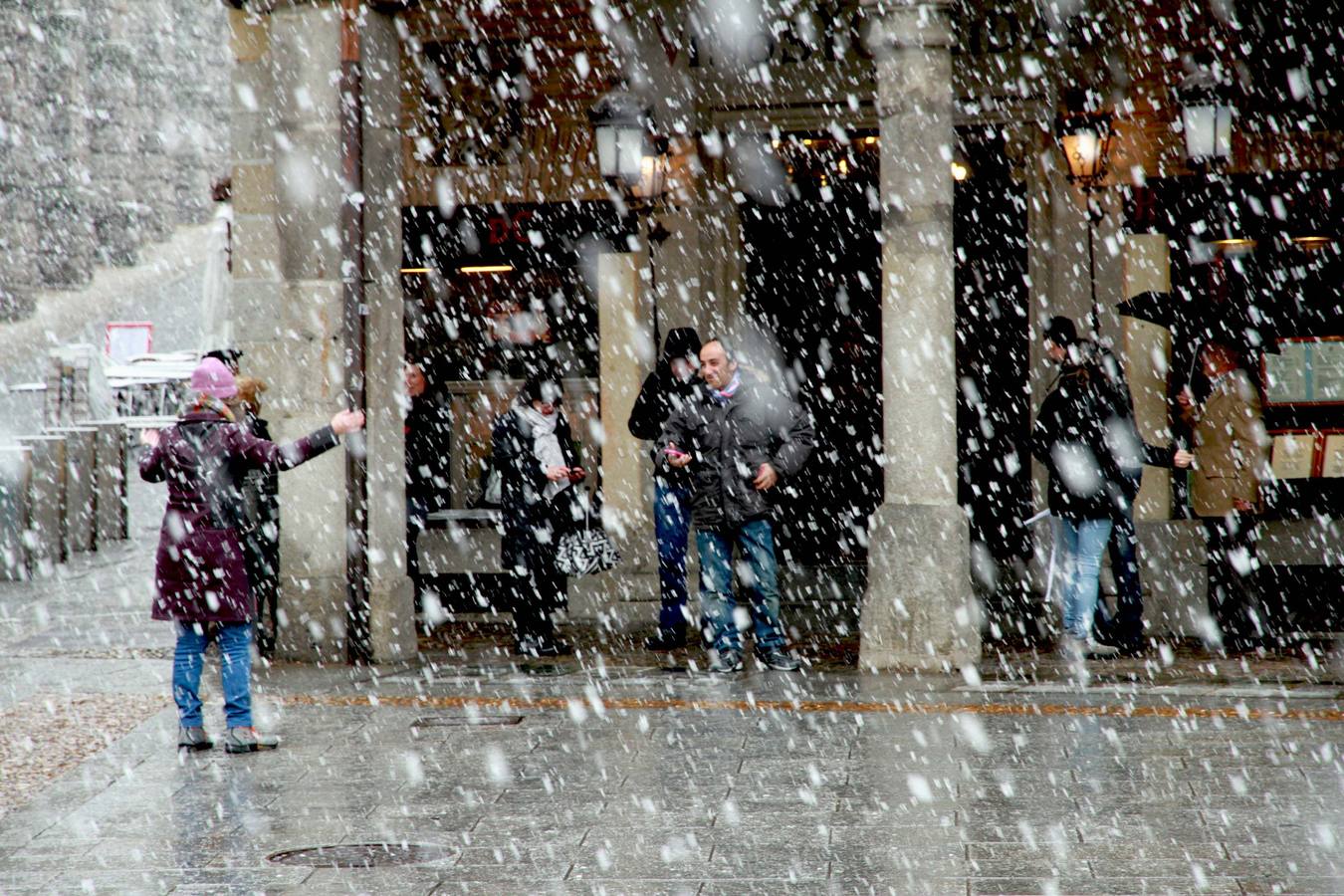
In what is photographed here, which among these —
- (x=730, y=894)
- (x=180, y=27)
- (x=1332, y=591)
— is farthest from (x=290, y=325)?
(x=180, y=27)

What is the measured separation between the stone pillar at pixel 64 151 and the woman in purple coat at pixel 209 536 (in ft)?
114

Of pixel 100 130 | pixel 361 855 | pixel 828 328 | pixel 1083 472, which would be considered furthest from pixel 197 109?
pixel 361 855

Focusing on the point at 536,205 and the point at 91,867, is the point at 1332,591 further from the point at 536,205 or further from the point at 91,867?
the point at 91,867

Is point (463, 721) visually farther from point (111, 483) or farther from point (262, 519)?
point (111, 483)

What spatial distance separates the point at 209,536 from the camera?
320 inches

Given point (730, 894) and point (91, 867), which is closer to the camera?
point (730, 894)

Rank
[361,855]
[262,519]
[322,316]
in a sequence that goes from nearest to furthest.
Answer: [361,855] → [262,519] → [322,316]

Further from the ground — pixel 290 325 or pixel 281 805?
pixel 290 325

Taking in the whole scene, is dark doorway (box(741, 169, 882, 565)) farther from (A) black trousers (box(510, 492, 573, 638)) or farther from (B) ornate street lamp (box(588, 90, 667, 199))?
(A) black trousers (box(510, 492, 573, 638))

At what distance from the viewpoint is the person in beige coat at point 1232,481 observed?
11289mm

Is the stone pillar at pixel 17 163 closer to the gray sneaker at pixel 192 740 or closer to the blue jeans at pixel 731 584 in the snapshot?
the blue jeans at pixel 731 584

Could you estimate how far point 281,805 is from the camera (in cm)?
702

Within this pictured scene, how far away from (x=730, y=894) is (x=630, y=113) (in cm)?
748

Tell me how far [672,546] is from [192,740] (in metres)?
3.96
